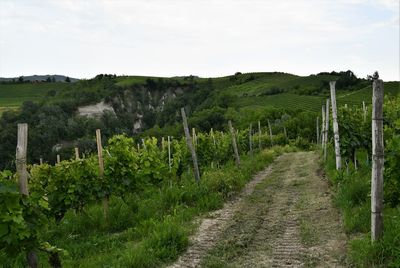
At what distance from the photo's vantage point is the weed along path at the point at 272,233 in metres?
6.56

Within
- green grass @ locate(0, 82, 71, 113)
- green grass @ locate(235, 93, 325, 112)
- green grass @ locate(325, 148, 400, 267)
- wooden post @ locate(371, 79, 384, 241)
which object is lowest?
green grass @ locate(325, 148, 400, 267)

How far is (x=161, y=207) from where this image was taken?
410 inches

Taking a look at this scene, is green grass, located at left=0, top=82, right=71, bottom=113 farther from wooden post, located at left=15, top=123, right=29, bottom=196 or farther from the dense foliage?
wooden post, located at left=15, top=123, right=29, bottom=196

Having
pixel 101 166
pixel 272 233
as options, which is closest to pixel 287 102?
pixel 101 166

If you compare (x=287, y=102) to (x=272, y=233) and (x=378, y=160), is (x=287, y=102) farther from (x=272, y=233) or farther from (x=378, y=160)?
→ (x=378, y=160)

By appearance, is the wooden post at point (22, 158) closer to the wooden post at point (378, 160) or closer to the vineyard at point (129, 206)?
the vineyard at point (129, 206)

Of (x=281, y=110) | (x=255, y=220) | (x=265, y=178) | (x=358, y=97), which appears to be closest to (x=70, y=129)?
(x=281, y=110)

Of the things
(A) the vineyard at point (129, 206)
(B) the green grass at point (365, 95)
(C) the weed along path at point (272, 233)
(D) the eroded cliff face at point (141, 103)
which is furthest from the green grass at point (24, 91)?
(C) the weed along path at point (272, 233)

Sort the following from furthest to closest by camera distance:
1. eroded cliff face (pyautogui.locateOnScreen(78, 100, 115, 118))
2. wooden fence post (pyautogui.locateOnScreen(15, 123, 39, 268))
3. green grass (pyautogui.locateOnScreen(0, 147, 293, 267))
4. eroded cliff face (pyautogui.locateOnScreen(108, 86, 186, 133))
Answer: eroded cliff face (pyautogui.locateOnScreen(108, 86, 186, 133)), eroded cliff face (pyautogui.locateOnScreen(78, 100, 115, 118)), green grass (pyautogui.locateOnScreen(0, 147, 293, 267)), wooden fence post (pyautogui.locateOnScreen(15, 123, 39, 268))

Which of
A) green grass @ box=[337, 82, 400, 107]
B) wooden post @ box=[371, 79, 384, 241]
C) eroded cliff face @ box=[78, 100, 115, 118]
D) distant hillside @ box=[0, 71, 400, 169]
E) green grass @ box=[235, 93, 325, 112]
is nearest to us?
wooden post @ box=[371, 79, 384, 241]

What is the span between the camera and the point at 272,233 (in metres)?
8.02

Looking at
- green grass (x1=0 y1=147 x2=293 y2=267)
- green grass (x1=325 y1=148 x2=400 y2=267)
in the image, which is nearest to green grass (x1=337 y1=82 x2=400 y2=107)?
green grass (x1=0 y1=147 x2=293 y2=267)

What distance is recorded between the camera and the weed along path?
6.56 metres

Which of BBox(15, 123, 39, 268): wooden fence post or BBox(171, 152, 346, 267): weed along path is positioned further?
BBox(171, 152, 346, 267): weed along path
